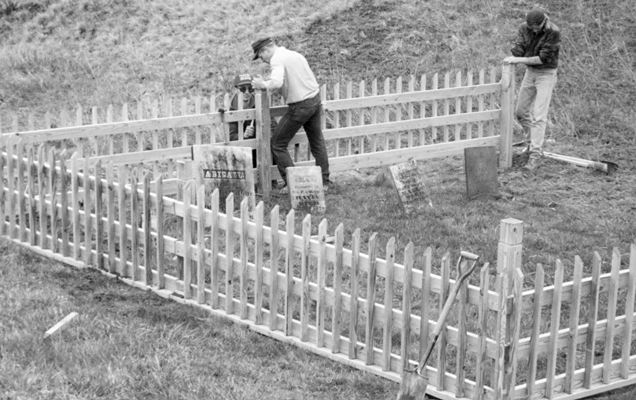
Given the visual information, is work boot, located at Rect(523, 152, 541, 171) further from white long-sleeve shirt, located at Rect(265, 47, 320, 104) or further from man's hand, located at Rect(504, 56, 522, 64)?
white long-sleeve shirt, located at Rect(265, 47, 320, 104)

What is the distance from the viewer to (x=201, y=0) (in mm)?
19766

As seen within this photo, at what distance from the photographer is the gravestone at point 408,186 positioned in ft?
37.1

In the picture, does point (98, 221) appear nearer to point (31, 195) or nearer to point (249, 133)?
point (31, 195)

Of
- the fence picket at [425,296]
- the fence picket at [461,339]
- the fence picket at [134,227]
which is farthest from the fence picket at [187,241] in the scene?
the fence picket at [461,339]

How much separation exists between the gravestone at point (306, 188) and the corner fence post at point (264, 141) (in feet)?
2.03

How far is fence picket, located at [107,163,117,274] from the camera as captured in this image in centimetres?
880

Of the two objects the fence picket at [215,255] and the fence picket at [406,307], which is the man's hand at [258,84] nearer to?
the fence picket at [215,255]

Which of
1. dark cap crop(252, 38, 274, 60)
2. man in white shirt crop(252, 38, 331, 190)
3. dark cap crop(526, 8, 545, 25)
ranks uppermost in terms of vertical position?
dark cap crop(526, 8, 545, 25)

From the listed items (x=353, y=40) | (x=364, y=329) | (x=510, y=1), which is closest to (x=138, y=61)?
(x=353, y=40)

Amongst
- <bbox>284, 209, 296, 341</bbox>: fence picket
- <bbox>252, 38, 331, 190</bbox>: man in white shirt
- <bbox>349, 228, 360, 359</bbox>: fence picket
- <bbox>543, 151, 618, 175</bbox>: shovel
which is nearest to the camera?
<bbox>349, 228, 360, 359</bbox>: fence picket

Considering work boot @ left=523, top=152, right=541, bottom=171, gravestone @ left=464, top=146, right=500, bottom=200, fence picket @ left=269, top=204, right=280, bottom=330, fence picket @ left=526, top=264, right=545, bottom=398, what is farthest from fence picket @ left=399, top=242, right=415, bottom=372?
work boot @ left=523, top=152, right=541, bottom=171

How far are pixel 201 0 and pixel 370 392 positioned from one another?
1385 centimetres

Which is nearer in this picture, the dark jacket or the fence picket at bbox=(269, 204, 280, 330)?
the fence picket at bbox=(269, 204, 280, 330)

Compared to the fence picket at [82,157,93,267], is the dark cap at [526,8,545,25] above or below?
above
